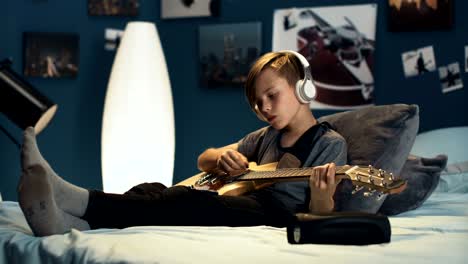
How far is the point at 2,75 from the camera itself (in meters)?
3.08

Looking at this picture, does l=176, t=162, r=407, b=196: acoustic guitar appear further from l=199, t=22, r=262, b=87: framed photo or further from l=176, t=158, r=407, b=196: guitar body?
l=199, t=22, r=262, b=87: framed photo

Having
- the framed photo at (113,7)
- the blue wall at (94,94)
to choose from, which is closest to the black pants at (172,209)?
the blue wall at (94,94)

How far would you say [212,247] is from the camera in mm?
1408

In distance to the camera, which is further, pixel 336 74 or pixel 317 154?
pixel 336 74

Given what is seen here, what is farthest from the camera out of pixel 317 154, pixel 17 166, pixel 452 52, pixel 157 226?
pixel 17 166

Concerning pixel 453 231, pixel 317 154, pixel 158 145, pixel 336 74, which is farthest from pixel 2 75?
pixel 453 231

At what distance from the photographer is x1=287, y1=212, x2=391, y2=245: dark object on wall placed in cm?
129

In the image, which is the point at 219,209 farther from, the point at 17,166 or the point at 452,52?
the point at 17,166

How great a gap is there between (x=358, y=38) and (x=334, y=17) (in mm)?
143

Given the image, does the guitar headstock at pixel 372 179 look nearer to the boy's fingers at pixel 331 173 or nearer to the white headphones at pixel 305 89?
the boy's fingers at pixel 331 173

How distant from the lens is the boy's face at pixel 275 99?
2.03 metres

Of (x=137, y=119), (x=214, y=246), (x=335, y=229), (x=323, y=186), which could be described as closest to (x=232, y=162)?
(x=323, y=186)

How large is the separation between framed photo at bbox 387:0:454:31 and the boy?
111 centimetres

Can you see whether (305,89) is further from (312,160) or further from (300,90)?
(312,160)
